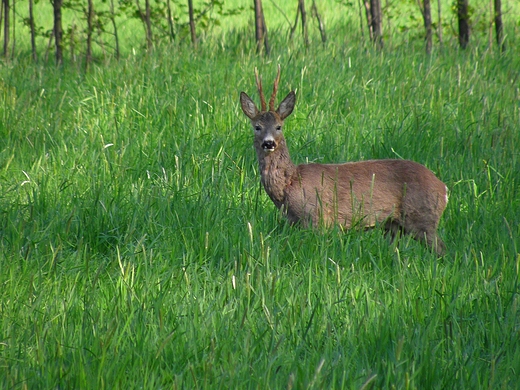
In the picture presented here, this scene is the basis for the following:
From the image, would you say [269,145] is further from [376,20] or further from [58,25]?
[58,25]

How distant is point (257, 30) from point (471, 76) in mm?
2421

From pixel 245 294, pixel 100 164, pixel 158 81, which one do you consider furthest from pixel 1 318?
pixel 158 81

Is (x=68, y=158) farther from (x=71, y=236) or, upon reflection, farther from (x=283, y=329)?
(x=283, y=329)

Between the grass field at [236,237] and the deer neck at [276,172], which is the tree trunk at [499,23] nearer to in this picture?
the grass field at [236,237]

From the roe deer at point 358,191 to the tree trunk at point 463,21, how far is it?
17.1ft

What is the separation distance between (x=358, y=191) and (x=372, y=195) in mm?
97

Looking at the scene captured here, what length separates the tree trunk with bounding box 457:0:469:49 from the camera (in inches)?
370

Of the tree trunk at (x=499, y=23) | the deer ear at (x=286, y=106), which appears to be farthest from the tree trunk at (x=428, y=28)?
the deer ear at (x=286, y=106)

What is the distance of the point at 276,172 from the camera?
4762 millimetres

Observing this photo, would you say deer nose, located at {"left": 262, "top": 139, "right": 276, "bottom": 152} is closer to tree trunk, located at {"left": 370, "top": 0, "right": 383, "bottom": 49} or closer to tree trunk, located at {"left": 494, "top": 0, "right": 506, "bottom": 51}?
tree trunk, located at {"left": 370, "top": 0, "right": 383, "bottom": 49}

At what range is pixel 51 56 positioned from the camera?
39.0 feet

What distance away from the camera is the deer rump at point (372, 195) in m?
4.62

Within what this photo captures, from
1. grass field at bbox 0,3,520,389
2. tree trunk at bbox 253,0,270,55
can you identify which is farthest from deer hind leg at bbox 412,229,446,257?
tree trunk at bbox 253,0,270,55

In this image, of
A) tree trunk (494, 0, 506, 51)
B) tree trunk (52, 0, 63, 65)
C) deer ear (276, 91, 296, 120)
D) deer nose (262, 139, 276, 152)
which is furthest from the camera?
tree trunk (494, 0, 506, 51)
